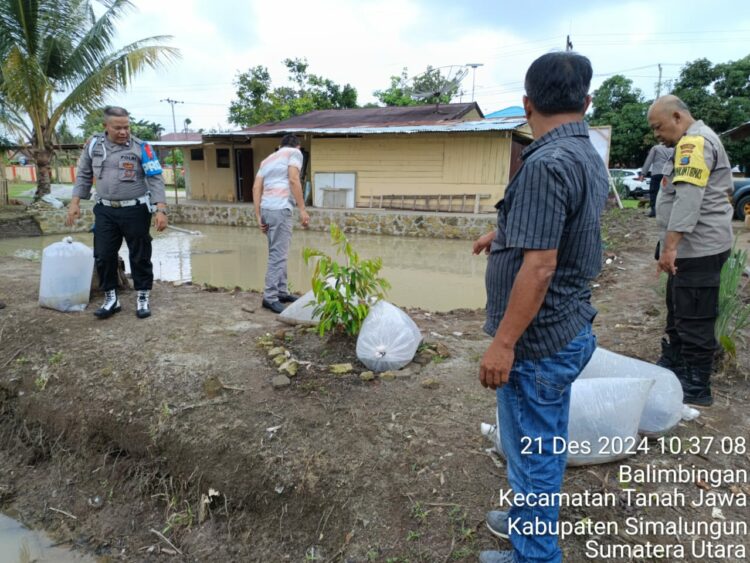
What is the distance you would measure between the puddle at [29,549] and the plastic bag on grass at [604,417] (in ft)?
6.31

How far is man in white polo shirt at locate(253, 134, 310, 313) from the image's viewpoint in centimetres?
407

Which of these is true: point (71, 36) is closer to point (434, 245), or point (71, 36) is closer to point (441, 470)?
point (434, 245)

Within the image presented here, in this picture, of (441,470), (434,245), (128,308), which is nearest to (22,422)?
(128,308)

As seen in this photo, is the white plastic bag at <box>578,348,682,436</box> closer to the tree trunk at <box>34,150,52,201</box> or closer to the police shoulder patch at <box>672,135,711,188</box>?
the police shoulder patch at <box>672,135,711,188</box>

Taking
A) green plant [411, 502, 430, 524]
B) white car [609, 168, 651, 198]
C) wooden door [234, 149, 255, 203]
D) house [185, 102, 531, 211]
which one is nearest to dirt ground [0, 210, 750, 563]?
green plant [411, 502, 430, 524]

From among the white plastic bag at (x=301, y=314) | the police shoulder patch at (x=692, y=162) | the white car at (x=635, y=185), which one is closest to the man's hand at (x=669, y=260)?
the police shoulder patch at (x=692, y=162)

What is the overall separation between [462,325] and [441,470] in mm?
2016

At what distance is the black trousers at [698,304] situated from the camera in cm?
245

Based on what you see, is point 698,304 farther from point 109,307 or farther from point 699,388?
point 109,307

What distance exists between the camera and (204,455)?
2291mm

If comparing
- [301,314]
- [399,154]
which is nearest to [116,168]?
[301,314]

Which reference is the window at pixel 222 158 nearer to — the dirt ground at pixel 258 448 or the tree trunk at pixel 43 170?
the tree trunk at pixel 43 170

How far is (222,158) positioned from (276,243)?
1559 cm

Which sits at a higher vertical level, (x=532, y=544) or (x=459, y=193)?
(x=459, y=193)
